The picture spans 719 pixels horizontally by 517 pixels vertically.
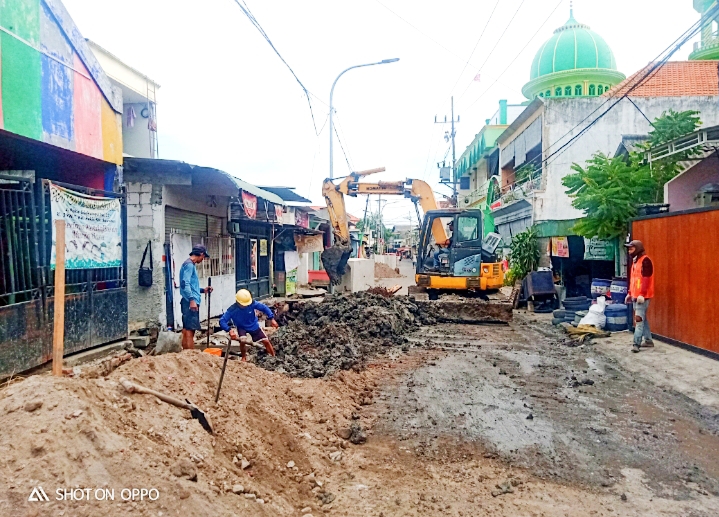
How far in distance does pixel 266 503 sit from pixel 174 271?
788 cm

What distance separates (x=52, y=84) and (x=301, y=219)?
41.6 ft

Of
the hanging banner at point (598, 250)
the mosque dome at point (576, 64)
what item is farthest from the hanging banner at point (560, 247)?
the mosque dome at point (576, 64)

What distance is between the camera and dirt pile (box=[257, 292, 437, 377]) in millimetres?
8312

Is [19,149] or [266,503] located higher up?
[19,149]

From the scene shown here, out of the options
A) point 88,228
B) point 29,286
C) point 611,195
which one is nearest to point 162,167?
point 88,228

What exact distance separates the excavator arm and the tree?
4.54 metres

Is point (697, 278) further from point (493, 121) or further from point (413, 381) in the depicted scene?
point (493, 121)

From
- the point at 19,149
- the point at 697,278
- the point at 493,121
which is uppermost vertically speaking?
the point at 493,121

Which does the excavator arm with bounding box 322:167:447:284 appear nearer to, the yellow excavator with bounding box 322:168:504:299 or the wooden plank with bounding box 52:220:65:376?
the yellow excavator with bounding box 322:168:504:299

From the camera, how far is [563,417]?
599 cm

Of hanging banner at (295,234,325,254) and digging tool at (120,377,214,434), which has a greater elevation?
hanging banner at (295,234,325,254)

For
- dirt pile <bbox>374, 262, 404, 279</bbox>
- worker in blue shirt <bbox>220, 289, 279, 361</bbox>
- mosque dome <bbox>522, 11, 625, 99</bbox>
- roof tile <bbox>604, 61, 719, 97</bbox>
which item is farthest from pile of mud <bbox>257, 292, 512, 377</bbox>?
dirt pile <bbox>374, 262, 404, 279</bbox>

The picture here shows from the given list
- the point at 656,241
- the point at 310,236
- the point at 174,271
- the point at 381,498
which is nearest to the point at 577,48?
the point at 310,236

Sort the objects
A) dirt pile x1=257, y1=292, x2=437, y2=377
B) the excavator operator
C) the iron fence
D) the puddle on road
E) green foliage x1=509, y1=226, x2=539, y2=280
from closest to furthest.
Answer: the puddle on road, the iron fence, dirt pile x1=257, y1=292, x2=437, y2=377, the excavator operator, green foliage x1=509, y1=226, x2=539, y2=280
